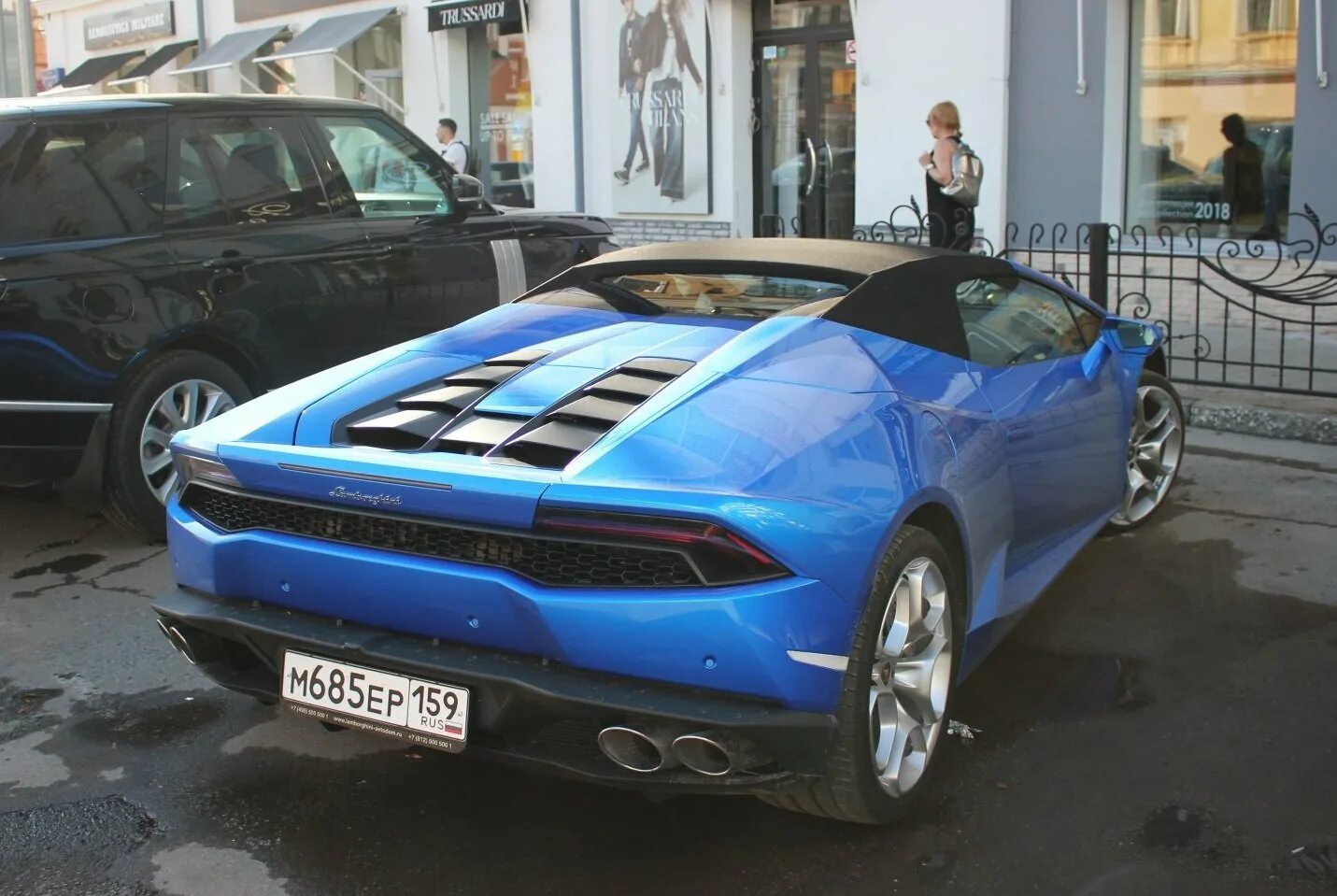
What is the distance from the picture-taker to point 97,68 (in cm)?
2158

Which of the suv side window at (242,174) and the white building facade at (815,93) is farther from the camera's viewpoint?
the white building facade at (815,93)

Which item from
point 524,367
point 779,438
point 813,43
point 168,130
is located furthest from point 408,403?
point 813,43

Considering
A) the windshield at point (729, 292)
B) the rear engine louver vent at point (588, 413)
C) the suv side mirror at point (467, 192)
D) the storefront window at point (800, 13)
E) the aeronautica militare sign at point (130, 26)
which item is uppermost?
the aeronautica militare sign at point (130, 26)

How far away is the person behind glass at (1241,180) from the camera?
10.3 m

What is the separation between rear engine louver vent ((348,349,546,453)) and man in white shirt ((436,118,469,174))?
1079 centimetres

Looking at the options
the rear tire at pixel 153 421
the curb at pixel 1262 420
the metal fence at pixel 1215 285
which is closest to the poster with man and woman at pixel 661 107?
the metal fence at pixel 1215 285

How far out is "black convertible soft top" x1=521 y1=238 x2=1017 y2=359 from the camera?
3674 mm

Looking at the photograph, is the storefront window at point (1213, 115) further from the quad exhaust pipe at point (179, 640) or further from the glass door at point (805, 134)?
the quad exhaust pipe at point (179, 640)

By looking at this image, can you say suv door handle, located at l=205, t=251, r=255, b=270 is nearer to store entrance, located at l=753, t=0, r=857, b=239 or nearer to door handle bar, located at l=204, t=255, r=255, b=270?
door handle bar, located at l=204, t=255, r=255, b=270

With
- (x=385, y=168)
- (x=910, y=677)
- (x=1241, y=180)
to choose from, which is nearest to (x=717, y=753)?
(x=910, y=677)

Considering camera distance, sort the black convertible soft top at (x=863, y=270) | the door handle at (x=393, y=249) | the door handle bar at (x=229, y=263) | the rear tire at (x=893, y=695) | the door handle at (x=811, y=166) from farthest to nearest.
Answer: the door handle at (x=811, y=166), the door handle at (x=393, y=249), the door handle bar at (x=229, y=263), the black convertible soft top at (x=863, y=270), the rear tire at (x=893, y=695)

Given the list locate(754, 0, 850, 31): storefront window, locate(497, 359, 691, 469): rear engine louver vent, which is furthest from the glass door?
locate(497, 359, 691, 469): rear engine louver vent

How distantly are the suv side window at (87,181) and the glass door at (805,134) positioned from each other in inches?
313

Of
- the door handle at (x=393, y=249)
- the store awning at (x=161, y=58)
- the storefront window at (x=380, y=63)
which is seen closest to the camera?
the door handle at (x=393, y=249)
